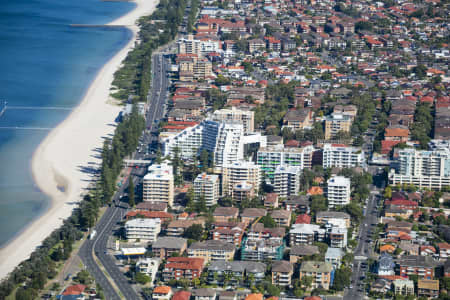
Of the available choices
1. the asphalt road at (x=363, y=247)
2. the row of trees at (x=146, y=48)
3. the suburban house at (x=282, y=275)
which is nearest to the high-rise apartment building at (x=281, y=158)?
the asphalt road at (x=363, y=247)

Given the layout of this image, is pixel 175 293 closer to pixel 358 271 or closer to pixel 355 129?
pixel 358 271

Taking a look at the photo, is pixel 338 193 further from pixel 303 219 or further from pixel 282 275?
pixel 282 275

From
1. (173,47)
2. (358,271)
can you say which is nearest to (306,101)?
(173,47)

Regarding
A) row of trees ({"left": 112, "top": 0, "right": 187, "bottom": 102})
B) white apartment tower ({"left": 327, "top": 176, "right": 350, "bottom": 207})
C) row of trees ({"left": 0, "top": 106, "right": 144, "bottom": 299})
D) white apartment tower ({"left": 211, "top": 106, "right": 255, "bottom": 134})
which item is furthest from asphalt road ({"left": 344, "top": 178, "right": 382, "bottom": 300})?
row of trees ({"left": 112, "top": 0, "right": 187, "bottom": 102})

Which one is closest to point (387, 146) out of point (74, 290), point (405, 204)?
point (405, 204)

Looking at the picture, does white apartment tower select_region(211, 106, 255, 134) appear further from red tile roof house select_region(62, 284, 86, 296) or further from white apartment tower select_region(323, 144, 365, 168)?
red tile roof house select_region(62, 284, 86, 296)

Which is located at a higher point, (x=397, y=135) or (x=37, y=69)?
(x=37, y=69)
